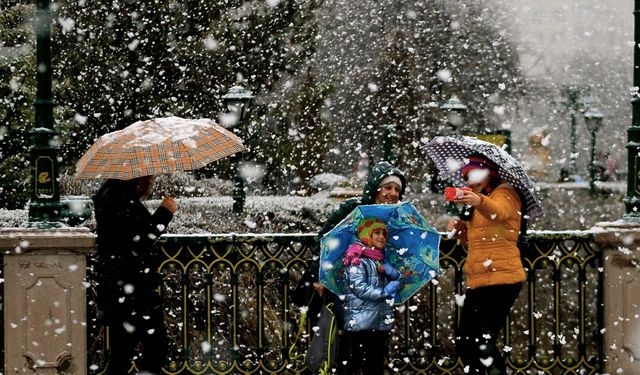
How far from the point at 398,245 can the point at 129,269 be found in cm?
169

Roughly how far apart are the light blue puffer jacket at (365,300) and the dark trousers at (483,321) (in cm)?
50

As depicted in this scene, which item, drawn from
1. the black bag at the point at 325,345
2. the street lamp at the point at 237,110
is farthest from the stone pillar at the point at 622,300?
the street lamp at the point at 237,110

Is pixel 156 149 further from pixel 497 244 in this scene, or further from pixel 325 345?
pixel 497 244

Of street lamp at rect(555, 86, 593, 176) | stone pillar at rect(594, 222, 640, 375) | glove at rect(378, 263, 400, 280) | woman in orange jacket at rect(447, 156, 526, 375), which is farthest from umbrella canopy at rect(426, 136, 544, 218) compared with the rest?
street lamp at rect(555, 86, 593, 176)

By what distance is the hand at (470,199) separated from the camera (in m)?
6.30

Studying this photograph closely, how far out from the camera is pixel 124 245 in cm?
653

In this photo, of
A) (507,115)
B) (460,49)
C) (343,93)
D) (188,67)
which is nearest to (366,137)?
(343,93)

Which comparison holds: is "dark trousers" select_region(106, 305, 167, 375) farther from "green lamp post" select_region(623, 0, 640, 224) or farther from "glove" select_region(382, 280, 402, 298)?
"green lamp post" select_region(623, 0, 640, 224)

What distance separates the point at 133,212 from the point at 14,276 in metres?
1.37

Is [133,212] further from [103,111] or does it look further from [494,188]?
[103,111]

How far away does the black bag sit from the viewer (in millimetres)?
6652

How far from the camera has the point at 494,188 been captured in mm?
6738

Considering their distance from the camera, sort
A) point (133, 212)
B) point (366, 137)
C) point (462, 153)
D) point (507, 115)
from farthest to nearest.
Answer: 1. point (507, 115)
2. point (366, 137)
3. point (462, 153)
4. point (133, 212)

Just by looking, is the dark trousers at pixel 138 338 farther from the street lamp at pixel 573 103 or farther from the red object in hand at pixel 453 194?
the street lamp at pixel 573 103
